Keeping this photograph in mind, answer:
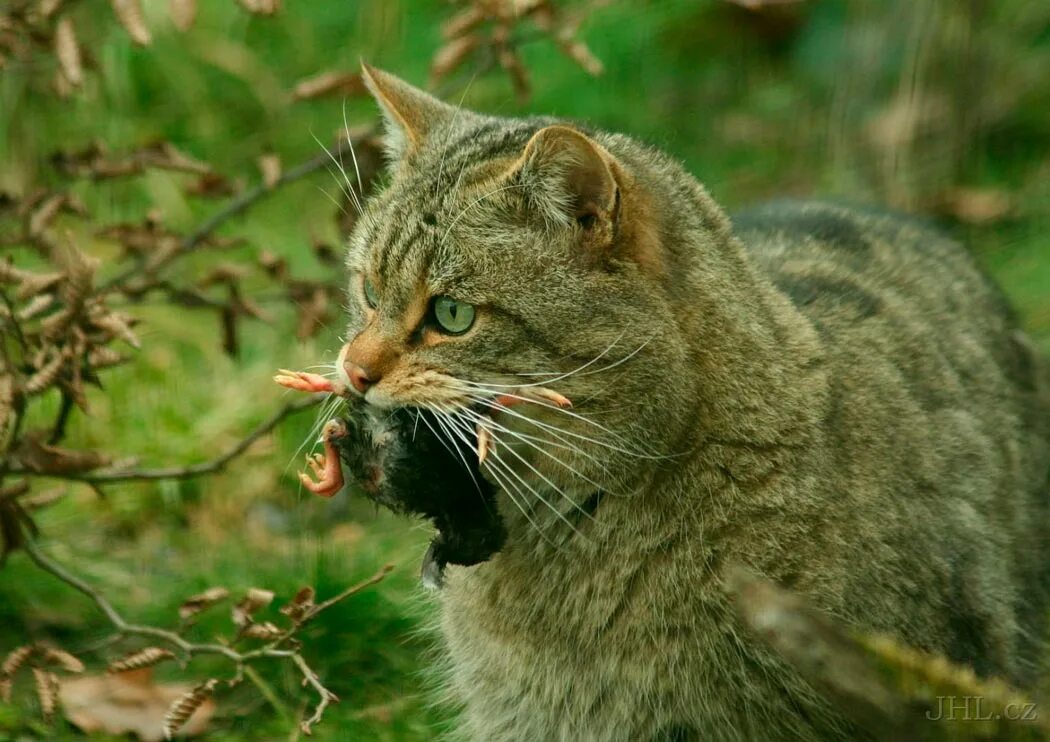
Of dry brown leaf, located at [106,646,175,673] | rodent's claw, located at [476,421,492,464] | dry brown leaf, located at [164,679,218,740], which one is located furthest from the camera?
dry brown leaf, located at [106,646,175,673]

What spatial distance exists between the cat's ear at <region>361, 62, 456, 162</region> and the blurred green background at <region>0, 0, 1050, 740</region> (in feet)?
1.92

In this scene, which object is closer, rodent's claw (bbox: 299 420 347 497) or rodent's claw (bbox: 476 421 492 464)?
rodent's claw (bbox: 476 421 492 464)

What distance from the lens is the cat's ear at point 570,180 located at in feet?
8.82

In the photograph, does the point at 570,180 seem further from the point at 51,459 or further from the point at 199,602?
the point at 51,459

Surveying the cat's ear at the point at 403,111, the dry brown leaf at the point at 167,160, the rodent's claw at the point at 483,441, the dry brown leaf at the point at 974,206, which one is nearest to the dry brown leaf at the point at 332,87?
the dry brown leaf at the point at 167,160

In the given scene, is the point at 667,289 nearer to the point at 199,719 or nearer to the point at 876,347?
the point at 876,347

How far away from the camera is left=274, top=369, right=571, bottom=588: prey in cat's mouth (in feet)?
9.02

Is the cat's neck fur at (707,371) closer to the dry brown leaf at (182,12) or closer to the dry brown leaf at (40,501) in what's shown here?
the dry brown leaf at (182,12)

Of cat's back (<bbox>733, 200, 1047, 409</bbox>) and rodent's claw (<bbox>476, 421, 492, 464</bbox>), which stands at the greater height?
cat's back (<bbox>733, 200, 1047, 409</bbox>)

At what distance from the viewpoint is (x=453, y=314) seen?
112 inches

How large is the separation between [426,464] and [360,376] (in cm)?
21

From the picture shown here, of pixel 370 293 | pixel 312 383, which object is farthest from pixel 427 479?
pixel 370 293

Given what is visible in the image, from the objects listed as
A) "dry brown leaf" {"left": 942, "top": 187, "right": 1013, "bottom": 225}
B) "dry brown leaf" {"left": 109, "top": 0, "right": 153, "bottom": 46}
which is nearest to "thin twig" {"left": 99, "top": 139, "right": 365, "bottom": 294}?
"dry brown leaf" {"left": 109, "top": 0, "right": 153, "bottom": 46}

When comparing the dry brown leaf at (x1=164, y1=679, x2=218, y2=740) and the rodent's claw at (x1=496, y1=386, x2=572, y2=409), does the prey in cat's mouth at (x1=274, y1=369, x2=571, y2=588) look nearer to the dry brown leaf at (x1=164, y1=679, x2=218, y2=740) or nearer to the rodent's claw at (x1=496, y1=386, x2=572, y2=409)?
the rodent's claw at (x1=496, y1=386, x2=572, y2=409)
